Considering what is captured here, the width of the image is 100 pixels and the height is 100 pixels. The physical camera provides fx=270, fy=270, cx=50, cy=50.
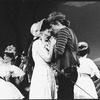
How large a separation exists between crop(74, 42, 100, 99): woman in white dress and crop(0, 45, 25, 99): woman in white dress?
2.70ft

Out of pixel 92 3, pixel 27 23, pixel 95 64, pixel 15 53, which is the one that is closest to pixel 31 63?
pixel 15 53

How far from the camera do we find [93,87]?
3814 millimetres

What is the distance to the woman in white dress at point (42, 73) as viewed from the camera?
3.76m

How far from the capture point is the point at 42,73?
12.5 ft

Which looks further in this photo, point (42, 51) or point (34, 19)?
point (34, 19)

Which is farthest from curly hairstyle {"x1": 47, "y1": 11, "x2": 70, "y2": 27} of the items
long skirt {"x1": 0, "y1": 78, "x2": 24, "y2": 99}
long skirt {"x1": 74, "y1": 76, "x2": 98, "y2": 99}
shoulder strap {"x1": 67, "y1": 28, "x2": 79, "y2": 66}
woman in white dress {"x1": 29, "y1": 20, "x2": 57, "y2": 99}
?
long skirt {"x1": 0, "y1": 78, "x2": 24, "y2": 99}

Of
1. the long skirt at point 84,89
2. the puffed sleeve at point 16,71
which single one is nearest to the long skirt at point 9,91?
the puffed sleeve at point 16,71

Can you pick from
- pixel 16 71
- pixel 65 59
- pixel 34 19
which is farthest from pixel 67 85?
pixel 34 19

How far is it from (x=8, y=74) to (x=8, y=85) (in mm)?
166

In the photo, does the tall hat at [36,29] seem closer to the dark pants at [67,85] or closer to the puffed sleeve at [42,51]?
the puffed sleeve at [42,51]

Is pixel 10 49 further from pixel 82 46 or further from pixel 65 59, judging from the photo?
pixel 82 46

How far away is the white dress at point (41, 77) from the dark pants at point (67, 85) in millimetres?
86

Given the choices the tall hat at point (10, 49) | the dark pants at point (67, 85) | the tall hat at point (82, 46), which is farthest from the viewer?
the tall hat at point (10, 49)

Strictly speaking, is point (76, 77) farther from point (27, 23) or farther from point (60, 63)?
point (27, 23)
